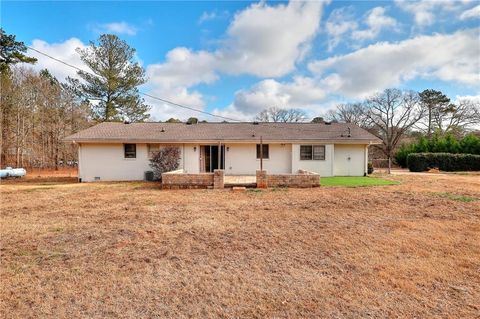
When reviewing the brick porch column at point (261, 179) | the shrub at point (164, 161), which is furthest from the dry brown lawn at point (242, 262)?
the shrub at point (164, 161)

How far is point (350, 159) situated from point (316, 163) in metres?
2.28

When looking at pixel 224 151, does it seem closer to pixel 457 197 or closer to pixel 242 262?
pixel 457 197

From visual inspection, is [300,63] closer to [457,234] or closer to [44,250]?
[457,234]

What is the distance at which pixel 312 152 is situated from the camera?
15586 mm

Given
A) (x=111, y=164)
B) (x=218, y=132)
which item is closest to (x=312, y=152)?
(x=218, y=132)

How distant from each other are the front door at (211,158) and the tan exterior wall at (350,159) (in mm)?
7036

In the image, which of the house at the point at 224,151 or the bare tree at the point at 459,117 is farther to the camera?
the bare tree at the point at 459,117

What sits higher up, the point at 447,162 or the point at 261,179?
the point at 447,162

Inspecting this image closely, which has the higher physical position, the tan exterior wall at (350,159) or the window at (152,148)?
the window at (152,148)

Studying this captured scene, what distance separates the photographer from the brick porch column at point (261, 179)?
1116 cm

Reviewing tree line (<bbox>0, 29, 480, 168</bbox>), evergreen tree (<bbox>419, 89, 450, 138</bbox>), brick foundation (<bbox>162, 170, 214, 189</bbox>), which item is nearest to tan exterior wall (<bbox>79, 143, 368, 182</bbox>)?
brick foundation (<bbox>162, 170, 214, 189</bbox>)

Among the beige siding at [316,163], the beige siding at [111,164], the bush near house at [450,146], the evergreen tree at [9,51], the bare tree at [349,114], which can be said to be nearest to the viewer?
the beige siding at [111,164]

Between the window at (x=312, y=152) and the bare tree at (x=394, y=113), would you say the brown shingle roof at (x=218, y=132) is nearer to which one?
the window at (x=312, y=152)

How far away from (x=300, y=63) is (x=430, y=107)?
79.0 feet
